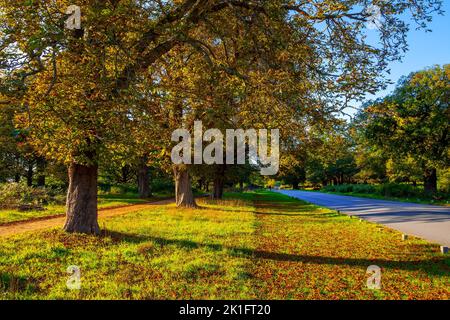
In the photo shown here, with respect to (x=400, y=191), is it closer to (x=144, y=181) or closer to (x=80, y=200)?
(x=144, y=181)

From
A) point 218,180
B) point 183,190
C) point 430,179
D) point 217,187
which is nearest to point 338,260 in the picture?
point 183,190

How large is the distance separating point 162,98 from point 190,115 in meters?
7.69

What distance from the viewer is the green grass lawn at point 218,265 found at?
6.06 m

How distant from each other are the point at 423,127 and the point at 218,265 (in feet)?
93.3

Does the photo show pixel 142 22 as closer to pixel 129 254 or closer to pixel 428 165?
pixel 129 254

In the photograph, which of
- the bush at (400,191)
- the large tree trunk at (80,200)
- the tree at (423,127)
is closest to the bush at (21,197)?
the large tree trunk at (80,200)

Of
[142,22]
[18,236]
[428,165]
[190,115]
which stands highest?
[142,22]

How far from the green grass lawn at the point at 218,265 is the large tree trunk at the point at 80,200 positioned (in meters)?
0.44

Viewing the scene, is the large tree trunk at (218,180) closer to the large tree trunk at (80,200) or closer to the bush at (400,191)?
the bush at (400,191)

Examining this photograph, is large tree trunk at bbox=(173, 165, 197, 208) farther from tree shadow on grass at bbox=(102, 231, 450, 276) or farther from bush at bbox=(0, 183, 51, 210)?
tree shadow on grass at bbox=(102, 231, 450, 276)

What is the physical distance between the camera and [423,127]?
29.3m
